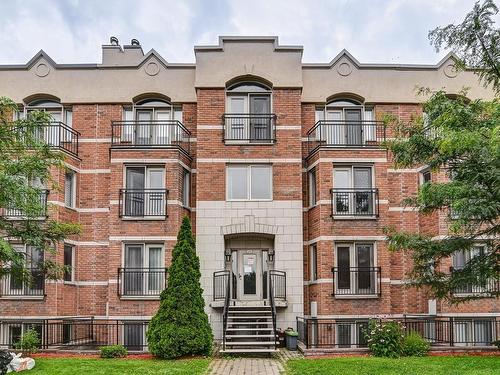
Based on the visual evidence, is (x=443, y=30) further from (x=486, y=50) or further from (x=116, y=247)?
(x=116, y=247)

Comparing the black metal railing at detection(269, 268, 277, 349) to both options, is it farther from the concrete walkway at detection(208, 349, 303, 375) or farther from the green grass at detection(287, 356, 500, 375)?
the green grass at detection(287, 356, 500, 375)

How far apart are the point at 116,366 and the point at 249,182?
348 inches

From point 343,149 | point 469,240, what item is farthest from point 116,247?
point 469,240

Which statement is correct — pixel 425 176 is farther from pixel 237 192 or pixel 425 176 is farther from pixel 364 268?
pixel 237 192

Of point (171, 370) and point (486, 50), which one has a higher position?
point (486, 50)

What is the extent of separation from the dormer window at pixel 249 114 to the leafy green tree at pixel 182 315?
16.6 feet

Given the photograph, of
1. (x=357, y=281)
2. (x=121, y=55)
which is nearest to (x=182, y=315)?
(x=357, y=281)

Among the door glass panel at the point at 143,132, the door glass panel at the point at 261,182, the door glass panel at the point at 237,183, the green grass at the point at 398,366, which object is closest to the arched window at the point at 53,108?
the door glass panel at the point at 143,132

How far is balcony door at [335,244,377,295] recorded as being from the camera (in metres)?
20.4

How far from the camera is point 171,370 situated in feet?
47.0

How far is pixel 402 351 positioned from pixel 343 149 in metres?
7.60

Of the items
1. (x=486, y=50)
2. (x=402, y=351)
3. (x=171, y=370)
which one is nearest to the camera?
(x=486, y=50)

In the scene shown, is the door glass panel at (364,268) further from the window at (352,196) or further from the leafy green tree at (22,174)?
the leafy green tree at (22,174)

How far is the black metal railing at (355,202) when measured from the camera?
68.3 ft
